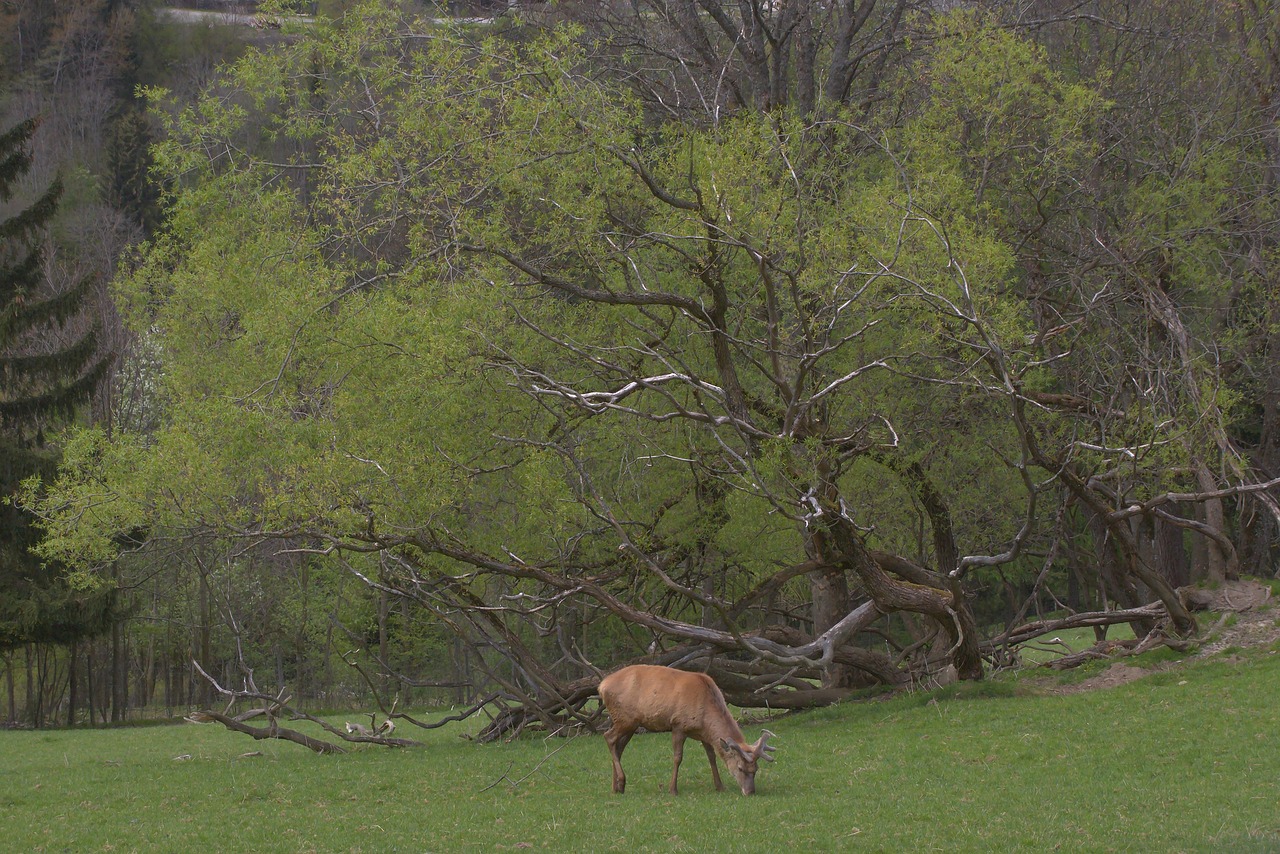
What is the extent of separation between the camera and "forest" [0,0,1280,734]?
18.2 m

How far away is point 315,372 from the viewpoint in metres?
21.8

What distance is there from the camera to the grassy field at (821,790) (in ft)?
34.0

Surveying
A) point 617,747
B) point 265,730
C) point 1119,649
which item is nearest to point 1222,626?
point 1119,649

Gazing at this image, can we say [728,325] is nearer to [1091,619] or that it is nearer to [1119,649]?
[1091,619]

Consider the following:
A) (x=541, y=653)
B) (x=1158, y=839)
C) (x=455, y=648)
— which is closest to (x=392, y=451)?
(x=1158, y=839)

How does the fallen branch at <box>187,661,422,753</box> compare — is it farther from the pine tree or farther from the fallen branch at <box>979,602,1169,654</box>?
the pine tree

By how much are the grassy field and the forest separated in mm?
1812

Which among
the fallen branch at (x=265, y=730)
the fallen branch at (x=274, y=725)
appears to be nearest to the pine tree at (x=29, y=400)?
the fallen branch at (x=274, y=725)

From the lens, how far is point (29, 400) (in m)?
33.7

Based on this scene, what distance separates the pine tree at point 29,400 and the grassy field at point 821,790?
45.5 ft

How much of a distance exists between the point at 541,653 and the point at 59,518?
902 inches

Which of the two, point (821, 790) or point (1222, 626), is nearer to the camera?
point (821, 790)

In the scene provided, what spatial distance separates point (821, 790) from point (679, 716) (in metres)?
1.73

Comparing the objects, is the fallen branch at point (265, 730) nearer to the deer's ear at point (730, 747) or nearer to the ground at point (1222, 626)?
the deer's ear at point (730, 747)
